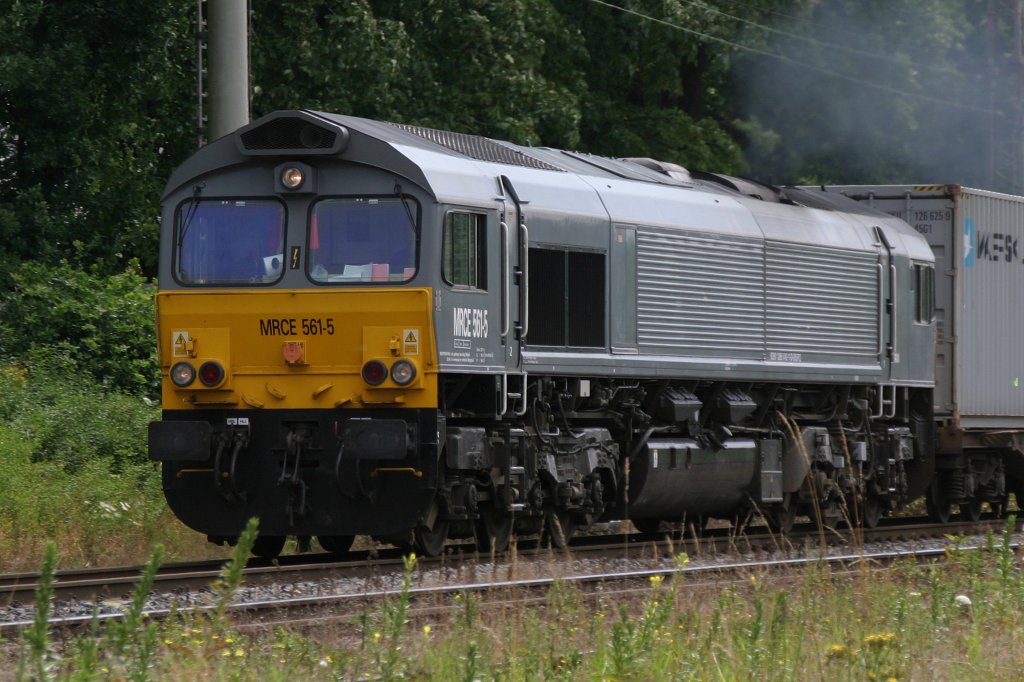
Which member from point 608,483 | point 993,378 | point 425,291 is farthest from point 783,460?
point 425,291

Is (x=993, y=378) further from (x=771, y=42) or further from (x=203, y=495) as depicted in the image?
(x=771, y=42)

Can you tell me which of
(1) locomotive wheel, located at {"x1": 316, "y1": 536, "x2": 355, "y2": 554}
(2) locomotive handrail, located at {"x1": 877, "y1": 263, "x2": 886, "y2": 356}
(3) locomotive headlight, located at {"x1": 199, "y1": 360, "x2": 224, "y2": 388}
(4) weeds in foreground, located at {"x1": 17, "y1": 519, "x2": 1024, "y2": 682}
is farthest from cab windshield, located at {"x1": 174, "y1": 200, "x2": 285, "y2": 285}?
(2) locomotive handrail, located at {"x1": 877, "y1": 263, "x2": 886, "y2": 356}

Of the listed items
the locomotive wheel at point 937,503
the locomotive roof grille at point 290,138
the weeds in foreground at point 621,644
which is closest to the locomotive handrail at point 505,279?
the locomotive roof grille at point 290,138

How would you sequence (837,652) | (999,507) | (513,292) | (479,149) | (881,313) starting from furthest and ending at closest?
1. (999,507)
2. (881,313)
3. (479,149)
4. (513,292)
5. (837,652)

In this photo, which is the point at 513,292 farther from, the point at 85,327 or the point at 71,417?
the point at 85,327

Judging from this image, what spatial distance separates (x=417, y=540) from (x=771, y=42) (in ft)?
64.7

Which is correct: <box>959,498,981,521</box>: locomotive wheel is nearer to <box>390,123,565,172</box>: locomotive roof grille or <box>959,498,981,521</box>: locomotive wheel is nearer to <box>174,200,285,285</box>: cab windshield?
<box>390,123,565,172</box>: locomotive roof grille

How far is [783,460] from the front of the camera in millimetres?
16766

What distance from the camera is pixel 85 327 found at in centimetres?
2041

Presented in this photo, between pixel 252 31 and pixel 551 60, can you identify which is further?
pixel 551 60

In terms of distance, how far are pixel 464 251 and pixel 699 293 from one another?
10.6ft

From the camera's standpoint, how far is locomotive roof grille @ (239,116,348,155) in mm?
12891

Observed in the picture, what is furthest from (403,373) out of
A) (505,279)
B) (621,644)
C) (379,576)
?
(621,644)

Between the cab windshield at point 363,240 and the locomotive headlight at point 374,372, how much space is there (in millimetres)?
638
